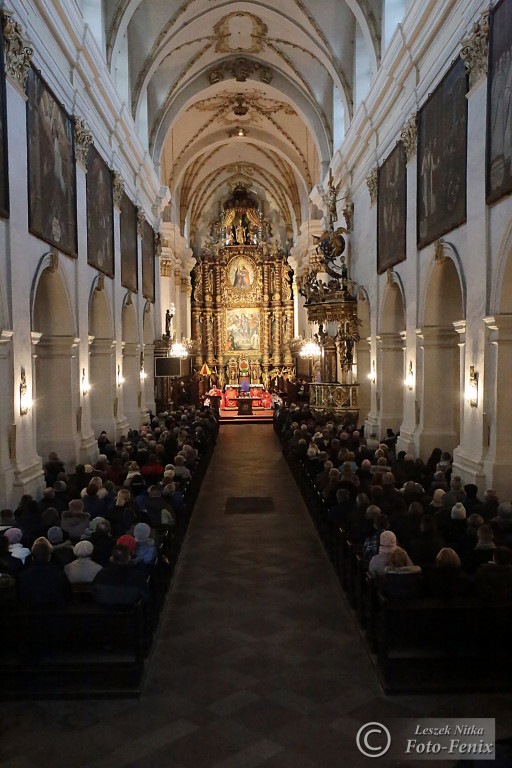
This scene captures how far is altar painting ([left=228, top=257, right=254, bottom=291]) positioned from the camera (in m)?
40.1

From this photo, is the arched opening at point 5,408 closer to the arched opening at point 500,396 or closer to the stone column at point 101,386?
the stone column at point 101,386

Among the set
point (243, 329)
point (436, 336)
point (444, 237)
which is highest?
point (444, 237)

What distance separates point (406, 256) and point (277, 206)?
26.6m

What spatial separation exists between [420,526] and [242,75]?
851 inches

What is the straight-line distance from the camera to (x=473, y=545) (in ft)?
21.5

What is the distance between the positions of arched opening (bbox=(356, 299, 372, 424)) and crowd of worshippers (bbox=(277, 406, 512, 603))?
6134mm

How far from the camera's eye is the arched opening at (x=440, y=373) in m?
12.8

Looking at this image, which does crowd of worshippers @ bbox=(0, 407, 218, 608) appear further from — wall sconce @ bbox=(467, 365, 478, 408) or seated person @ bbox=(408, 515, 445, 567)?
wall sconce @ bbox=(467, 365, 478, 408)

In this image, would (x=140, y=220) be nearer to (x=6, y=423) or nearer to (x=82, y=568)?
(x=6, y=423)

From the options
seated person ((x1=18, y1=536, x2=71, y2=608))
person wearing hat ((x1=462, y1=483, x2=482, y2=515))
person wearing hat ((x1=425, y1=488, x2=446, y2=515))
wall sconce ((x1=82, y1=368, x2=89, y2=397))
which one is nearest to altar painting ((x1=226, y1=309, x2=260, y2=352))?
wall sconce ((x1=82, y1=368, x2=89, y2=397))

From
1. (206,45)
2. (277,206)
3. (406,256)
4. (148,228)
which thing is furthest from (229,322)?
(406,256)

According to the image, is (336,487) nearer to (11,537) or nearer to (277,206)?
(11,537)

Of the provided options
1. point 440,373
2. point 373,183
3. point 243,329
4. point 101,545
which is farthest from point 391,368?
point 243,329

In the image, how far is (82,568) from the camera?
5.85 meters
